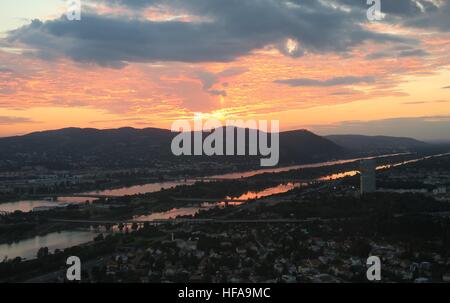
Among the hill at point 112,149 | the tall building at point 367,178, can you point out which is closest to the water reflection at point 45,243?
the tall building at point 367,178

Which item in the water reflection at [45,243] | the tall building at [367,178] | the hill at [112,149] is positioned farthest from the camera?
the hill at [112,149]

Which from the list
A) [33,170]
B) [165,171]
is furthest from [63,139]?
[165,171]

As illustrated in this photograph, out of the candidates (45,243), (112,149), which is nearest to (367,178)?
(45,243)

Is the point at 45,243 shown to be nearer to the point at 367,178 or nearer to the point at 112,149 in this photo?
the point at 367,178

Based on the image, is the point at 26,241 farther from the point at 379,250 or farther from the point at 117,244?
the point at 379,250

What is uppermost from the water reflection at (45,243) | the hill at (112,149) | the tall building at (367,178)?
the hill at (112,149)

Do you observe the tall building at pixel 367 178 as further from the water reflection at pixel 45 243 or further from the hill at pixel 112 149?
the hill at pixel 112 149

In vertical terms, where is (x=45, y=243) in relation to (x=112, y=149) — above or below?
below

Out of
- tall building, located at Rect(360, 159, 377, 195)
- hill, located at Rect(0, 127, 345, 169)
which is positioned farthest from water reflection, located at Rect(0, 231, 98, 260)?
hill, located at Rect(0, 127, 345, 169)

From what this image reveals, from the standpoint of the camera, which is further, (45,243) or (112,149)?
(112,149)

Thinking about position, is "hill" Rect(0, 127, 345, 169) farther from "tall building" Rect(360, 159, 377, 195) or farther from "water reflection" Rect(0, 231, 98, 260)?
"water reflection" Rect(0, 231, 98, 260)

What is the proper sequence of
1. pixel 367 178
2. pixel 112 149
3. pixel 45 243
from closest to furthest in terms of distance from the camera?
pixel 45 243 → pixel 367 178 → pixel 112 149
